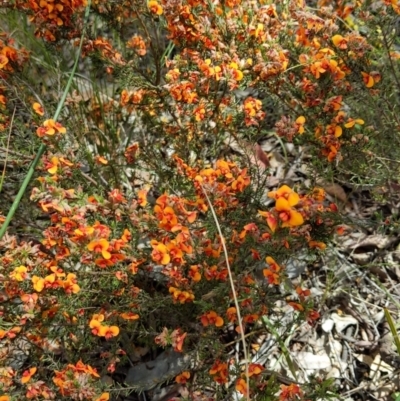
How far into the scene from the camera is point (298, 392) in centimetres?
221

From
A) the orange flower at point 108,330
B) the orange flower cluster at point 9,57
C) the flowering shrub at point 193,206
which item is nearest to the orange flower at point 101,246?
the flowering shrub at point 193,206

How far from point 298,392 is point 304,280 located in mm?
1243

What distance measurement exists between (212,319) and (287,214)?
82 centimetres

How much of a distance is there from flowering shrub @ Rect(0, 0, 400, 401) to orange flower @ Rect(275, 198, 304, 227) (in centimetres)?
11

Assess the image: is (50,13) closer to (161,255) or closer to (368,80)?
(161,255)

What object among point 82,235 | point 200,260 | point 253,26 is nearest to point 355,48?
point 253,26

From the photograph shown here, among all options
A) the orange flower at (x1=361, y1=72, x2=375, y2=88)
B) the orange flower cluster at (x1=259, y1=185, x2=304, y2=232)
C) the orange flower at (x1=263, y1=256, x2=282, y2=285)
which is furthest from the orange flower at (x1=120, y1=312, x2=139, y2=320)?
the orange flower at (x1=361, y1=72, x2=375, y2=88)

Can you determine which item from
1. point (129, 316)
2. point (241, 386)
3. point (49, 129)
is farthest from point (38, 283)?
point (241, 386)

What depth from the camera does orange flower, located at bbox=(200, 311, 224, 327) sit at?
7.85 feet

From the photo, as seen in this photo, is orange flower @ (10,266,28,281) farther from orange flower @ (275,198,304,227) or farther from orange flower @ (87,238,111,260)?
orange flower @ (275,198,304,227)

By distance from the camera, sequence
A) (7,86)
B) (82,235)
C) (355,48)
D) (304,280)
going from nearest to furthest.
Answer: (82,235), (355,48), (7,86), (304,280)

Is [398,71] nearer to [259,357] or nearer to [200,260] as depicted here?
[200,260]

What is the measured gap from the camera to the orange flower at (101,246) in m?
2.08

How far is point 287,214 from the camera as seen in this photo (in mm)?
1827
